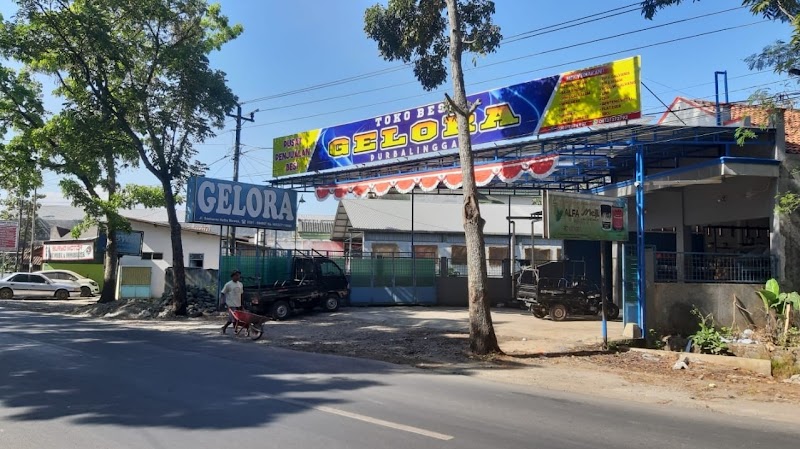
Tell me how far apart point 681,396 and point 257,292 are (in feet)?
45.2

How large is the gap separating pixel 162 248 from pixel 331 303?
56.0 ft

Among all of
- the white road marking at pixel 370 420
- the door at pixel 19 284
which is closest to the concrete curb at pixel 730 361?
the white road marking at pixel 370 420

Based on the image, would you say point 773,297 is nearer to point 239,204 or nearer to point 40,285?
point 239,204

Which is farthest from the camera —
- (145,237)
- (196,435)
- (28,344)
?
(145,237)

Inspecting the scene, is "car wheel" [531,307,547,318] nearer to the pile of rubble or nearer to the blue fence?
the blue fence

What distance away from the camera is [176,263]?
70.9ft

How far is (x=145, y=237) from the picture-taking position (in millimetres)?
34219

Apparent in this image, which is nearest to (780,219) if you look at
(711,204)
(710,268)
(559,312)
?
(710,268)

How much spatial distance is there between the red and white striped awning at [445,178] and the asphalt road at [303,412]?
776 cm

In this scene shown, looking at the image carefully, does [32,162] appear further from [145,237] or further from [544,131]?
[544,131]

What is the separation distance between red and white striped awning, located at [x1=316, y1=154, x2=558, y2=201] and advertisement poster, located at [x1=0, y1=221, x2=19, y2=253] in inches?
1292

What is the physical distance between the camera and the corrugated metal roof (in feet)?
122

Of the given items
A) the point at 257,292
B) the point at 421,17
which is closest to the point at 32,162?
the point at 257,292

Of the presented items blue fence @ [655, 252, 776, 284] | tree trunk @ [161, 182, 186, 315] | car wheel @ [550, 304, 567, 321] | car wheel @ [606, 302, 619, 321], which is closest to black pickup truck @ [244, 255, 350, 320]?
tree trunk @ [161, 182, 186, 315]
